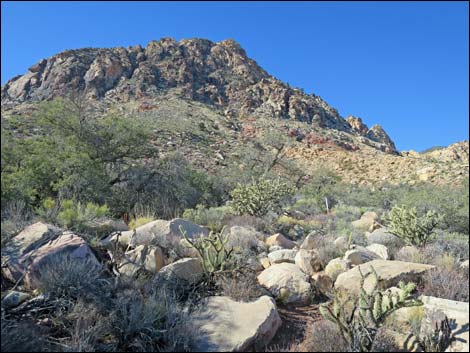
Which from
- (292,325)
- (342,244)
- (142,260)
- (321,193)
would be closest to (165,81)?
(321,193)

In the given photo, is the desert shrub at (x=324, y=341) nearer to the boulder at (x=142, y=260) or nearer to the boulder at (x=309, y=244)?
the boulder at (x=142, y=260)

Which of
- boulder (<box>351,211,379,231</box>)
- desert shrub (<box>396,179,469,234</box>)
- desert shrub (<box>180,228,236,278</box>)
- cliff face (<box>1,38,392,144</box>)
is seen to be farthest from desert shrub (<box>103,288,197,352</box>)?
cliff face (<box>1,38,392,144</box>)

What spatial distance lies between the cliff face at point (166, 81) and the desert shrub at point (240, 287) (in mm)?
41504

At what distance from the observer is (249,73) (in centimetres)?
6112

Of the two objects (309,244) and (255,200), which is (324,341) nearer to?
(309,244)

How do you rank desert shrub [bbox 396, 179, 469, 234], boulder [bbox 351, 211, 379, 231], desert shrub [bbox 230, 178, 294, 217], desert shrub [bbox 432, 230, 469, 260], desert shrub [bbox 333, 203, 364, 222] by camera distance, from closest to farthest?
desert shrub [bbox 432, 230, 469, 260]
boulder [bbox 351, 211, 379, 231]
desert shrub [bbox 230, 178, 294, 217]
desert shrub [bbox 396, 179, 469, 234]
desert shrub [bbox 333, 203, 364, 222]

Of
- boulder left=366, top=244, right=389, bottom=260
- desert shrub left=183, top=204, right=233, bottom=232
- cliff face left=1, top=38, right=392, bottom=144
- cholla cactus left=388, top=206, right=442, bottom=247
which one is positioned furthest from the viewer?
cliff face left=1, top=38, right=392, bottom=144

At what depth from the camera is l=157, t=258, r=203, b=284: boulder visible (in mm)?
4879

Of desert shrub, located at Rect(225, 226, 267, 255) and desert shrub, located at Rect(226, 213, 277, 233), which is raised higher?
desert shrub, located at Rect(226, 213, 277, 233)

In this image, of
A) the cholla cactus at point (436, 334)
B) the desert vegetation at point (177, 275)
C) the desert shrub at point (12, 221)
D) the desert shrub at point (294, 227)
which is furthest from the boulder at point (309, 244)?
the desert shrub at point (12, 221)

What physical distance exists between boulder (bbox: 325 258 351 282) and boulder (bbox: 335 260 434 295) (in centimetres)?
28

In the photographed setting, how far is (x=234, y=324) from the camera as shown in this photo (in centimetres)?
402

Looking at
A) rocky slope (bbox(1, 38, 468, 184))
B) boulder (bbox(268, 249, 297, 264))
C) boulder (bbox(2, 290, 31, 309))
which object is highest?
rocky slope (bbox(1, 38, 468, 184))

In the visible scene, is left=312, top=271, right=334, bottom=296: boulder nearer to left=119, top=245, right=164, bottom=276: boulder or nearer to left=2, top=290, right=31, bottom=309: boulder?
left=119, top=245, right=164, bottom=276: boulder
